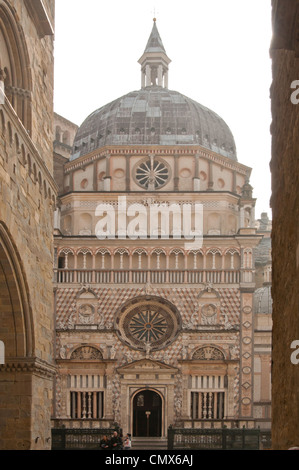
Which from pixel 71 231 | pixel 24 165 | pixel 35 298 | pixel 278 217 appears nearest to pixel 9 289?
pixel 35 298

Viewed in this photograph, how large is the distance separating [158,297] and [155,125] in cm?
1092

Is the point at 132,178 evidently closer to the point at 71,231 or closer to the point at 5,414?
the point at 71,231

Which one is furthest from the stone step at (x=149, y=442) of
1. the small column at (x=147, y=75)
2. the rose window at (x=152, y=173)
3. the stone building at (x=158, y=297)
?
the small column at (x=147, y=75)

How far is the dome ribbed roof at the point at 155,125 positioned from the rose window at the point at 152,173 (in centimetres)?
126

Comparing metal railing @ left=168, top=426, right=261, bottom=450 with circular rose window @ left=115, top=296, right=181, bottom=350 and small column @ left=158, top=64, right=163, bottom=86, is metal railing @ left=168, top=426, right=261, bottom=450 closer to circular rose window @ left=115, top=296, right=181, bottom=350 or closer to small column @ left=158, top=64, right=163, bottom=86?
circular rose window @ left=115, top=296, right=181, bottom=350

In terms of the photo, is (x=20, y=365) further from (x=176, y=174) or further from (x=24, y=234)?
(x=176, y=174)

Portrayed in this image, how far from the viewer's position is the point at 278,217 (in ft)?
35.5

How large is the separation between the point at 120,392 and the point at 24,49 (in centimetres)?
2613

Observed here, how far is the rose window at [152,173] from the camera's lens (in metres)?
45.4
